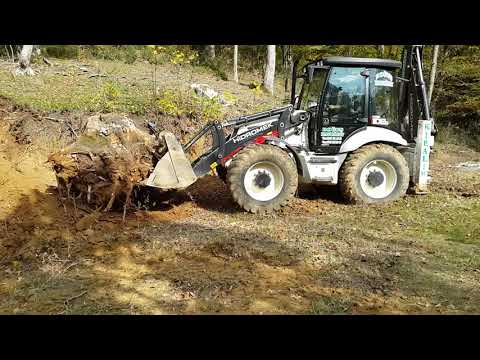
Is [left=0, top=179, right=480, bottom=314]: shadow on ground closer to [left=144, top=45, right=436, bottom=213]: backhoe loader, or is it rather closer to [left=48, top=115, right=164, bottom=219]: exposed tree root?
[left=48, top=115, right=164, bottom=219]: exposed tree root

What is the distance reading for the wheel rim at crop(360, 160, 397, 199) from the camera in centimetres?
778

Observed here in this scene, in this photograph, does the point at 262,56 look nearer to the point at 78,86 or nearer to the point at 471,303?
the point at 78,86

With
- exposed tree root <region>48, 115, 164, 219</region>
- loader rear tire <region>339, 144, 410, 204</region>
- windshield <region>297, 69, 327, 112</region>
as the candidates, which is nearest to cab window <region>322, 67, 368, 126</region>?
windshield <region>297, 69, 327, 112</region>

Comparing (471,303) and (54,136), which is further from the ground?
(54,136)

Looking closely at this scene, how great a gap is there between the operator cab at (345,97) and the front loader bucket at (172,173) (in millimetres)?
2334

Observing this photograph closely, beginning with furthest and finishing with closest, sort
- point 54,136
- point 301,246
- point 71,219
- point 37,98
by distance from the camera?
1. point 37,98
2. point 54,136
3. point 71,219
4. point 301,246

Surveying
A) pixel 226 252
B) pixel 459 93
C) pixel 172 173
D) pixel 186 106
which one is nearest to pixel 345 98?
pixel 172 173

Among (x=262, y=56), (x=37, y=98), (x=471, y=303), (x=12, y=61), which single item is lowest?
(x=471, y=303)

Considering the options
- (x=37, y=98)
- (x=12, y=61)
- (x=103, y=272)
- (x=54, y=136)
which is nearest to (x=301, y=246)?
(x=103, y=272)

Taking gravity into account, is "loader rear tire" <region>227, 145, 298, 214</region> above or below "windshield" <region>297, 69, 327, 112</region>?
below

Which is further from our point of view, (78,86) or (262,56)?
(262,56)

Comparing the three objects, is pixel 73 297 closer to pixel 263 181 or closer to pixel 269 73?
pixel 263 181

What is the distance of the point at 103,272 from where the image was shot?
493 centimetres

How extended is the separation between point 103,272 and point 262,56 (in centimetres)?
2216
